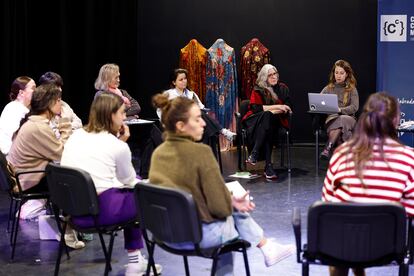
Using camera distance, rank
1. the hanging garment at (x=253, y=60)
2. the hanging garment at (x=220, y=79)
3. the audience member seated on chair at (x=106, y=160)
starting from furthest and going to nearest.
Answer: the hanging garment at (x=253, y=60)
the hanging garment at (x=220, y=79)
the audience member seated on chair at (x=106, y=160)

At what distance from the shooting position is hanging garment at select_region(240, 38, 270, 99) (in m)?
9.21

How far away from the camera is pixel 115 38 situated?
9.23m

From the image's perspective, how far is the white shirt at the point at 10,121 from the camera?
552 cm

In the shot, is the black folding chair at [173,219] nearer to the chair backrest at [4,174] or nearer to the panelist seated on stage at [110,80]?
the chair backrest at [4,174]

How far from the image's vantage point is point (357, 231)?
2.86 meters

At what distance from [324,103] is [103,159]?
162 inches

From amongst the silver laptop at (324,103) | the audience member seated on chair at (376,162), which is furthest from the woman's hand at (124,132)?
the silver laptop at (324,103)

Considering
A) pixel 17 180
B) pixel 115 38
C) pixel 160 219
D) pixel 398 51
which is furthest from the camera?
pixel 115 38

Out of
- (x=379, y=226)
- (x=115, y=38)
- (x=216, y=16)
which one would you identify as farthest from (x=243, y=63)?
(x=379, y=226)

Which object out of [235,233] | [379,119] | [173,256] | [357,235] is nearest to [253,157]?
[173,256]

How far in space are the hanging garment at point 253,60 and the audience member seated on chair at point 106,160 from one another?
5402mm

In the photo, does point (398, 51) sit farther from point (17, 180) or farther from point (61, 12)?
point (17, 180)

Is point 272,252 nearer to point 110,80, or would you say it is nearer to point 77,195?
point 77,195

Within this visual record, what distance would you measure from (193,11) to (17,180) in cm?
578
